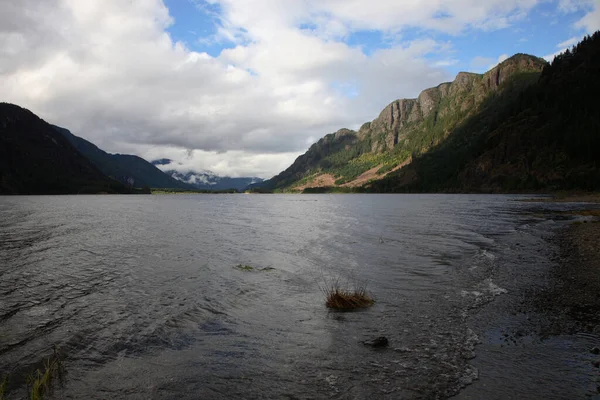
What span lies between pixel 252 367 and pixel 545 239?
3927 cm

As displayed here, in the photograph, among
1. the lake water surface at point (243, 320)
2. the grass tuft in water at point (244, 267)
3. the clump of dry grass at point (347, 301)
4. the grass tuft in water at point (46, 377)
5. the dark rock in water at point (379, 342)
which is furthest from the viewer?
the grass tuft in water at point (244, 267)

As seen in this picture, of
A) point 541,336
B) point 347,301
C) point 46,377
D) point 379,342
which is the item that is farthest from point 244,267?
point 541,336

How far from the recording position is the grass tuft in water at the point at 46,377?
9.95 metres

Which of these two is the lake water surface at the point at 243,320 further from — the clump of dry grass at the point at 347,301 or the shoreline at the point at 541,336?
the shoreline at the point at 541,336

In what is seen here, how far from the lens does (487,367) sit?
450 inches

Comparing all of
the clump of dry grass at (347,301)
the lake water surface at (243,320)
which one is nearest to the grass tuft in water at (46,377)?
the lake water surface at (243,320)

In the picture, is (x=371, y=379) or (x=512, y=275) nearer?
(x=371, y=379)

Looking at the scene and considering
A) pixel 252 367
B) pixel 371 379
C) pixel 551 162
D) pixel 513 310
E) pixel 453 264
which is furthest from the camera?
pixel 551 162

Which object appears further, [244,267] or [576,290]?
[244,267]

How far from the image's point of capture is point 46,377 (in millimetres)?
10695

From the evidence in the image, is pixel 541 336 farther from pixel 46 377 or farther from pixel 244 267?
pixel 244 267

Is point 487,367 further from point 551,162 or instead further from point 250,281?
point 551,162

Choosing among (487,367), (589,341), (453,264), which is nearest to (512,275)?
(453,264)

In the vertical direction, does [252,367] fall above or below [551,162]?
below
